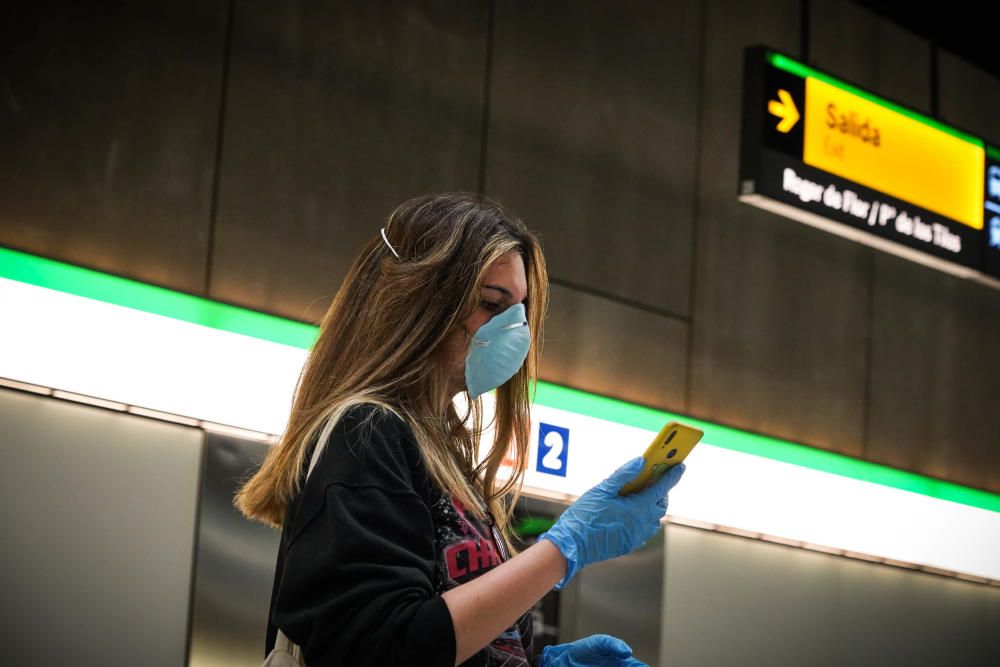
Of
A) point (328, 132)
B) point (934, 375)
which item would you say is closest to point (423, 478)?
point (328, 132)

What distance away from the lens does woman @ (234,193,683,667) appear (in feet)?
4.91

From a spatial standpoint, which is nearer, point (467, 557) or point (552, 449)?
point (467, 557)

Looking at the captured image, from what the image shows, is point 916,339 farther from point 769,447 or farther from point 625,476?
point 625,476

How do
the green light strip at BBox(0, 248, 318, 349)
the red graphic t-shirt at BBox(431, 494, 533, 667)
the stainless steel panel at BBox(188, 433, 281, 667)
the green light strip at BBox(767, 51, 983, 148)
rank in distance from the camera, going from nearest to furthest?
the red graphic t-shirt at BBox(431, 494, 533, 667)
the green light strip at BBox(0, 248, 318, 349)
the stainless steel panel at BBox(188, 433, 281, 667)
the green light strip at BBox(767, 51, 983, 148)

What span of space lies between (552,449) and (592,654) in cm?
303

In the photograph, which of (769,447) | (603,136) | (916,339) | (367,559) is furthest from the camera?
(916,339)

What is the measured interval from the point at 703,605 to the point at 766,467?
618mm

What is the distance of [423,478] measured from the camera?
65.2 inches

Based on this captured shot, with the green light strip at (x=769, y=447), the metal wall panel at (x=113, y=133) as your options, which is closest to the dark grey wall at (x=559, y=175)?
the metal wall panel at (x=113, y=133)

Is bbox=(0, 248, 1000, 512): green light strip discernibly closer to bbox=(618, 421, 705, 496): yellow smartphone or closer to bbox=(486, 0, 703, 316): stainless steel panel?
bbox=(486, 0, 703, 316): stainless steel panel

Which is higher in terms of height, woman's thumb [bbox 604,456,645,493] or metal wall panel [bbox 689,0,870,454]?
metal wall panel [bbox 689,0,870,454]

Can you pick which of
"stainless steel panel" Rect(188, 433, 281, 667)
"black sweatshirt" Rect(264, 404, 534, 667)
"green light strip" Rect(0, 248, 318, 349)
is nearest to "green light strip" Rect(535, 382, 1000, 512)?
"green light strip" Rect(0, 248, 318, 349)

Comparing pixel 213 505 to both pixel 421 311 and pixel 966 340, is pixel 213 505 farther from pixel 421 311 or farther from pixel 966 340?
pixel 966 340

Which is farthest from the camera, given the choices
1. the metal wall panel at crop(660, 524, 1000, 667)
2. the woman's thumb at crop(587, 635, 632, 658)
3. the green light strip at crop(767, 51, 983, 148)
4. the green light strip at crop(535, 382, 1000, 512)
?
the metal wall panel at crop(660, 524, 1000, 667)
